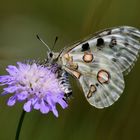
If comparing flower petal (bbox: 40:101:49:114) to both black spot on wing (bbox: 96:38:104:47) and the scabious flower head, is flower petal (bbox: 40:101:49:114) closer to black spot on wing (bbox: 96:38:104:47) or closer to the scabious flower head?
the scabious flower head

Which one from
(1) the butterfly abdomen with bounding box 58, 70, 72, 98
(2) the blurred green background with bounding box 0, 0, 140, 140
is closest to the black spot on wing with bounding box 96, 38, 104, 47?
(1) the butterfly abdomen with bounding box 58, 70, 72, 98

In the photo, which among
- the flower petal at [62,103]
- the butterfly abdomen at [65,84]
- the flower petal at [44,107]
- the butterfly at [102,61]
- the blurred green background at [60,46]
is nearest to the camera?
the flower petal at [44,107]

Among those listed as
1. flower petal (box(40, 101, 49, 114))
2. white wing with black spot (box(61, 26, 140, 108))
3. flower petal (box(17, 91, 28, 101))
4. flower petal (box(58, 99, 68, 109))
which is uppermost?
white wing with black spot (box(61, 26, 140, 108))

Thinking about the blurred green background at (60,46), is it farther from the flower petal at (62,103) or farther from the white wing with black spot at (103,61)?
the flower petal at (62,103)

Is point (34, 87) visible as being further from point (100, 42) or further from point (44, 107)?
point (100, 42)

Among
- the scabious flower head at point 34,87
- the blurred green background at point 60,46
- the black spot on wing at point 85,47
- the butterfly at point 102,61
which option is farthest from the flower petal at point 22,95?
the blurred green background at point 60,46

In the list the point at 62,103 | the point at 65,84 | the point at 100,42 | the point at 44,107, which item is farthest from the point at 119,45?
the point at 44,107

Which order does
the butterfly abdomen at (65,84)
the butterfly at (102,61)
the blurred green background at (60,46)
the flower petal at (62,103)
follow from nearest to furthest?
the flower petal at (62,103), the butterfly abdomen at (65,84), the butterfly at (102,61), the blurred green background at (60,46)
